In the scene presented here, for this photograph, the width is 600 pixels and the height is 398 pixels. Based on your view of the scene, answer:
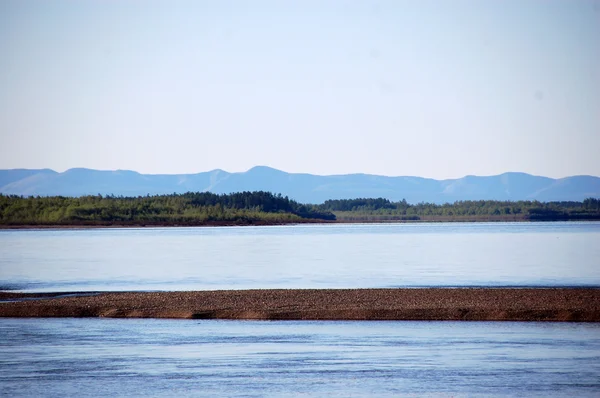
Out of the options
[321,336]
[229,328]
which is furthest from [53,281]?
[321,336]

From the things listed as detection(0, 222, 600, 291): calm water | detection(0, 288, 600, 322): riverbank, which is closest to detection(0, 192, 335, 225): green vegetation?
detection(0, 222, 600, 291): calm water

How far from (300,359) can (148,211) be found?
14404cm

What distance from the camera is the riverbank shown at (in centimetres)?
2498

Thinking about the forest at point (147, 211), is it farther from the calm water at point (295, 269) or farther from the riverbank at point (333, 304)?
the riverbank at point (333, 304)

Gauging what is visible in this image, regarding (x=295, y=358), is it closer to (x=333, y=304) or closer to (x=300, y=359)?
(x=300, y=359)

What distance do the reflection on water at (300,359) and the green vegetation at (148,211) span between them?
129 meters

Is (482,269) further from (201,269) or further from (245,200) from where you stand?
(245,200)

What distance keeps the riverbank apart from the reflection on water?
1.15 meters

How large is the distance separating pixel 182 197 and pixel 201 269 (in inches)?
5398

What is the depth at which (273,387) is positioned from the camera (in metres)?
16.1

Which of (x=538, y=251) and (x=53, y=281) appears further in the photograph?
(x=538, y=251)

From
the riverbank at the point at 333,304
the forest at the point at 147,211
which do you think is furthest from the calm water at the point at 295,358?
the forest at the point at 147,211

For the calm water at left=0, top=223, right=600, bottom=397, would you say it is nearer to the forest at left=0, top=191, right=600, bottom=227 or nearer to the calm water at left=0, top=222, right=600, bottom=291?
the calm water at left=0, top=222, right=600, bottom=291

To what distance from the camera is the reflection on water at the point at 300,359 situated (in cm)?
1602
